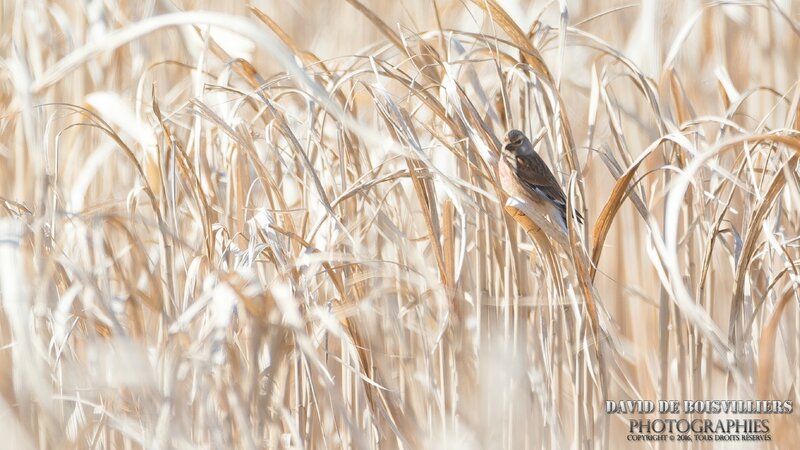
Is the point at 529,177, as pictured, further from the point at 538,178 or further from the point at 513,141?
the point at 513,141

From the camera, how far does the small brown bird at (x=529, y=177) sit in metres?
1.92

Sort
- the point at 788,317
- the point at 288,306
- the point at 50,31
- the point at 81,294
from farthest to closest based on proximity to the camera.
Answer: the point at 50,31, the point at 788,317, the point at 81,294, the point at 288,306

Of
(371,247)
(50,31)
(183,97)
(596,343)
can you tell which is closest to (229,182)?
(371,247)

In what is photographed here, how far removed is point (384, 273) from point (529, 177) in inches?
30.8

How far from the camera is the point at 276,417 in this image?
6.04 feet

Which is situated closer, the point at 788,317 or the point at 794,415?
the point at 794,415

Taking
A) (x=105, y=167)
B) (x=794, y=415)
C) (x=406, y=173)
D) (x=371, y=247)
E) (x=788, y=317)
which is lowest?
(x=794, y=415)

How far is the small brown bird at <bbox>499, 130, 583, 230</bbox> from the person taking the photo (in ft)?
6.31

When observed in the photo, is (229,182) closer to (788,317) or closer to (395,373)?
(395,373)

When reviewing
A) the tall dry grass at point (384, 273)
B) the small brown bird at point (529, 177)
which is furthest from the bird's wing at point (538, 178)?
the tall dry grass at point (384, 273)

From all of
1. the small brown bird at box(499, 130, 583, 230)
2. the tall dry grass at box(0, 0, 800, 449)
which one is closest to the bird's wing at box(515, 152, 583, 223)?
the small brown bird at box(499, 130, 583, 230)

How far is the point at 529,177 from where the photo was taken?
237 cm

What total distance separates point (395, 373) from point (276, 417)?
1.14 ft

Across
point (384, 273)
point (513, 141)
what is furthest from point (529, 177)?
point (384, 273)
